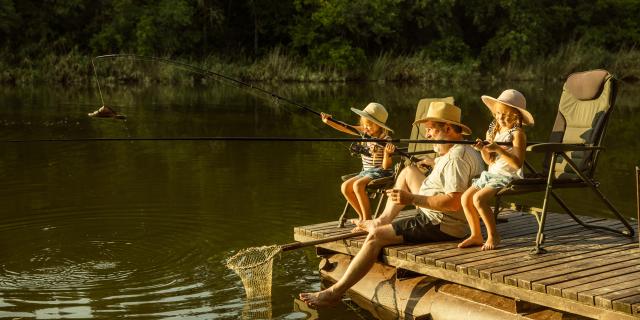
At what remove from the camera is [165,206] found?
410 inches

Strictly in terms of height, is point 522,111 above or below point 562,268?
above

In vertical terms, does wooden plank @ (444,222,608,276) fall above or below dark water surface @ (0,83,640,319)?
above

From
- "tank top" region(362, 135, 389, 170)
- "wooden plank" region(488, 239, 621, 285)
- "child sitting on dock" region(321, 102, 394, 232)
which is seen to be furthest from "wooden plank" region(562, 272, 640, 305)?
"tank top" region(362, 135, 389, 170)

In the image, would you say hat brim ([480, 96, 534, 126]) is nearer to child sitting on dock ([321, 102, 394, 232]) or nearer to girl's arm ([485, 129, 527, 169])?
girl's arm ([485, 129, 527, 169])

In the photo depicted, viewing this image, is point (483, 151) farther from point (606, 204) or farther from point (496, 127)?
point (606, 204)

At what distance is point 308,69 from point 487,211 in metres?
31.3

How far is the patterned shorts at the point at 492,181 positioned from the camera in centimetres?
643

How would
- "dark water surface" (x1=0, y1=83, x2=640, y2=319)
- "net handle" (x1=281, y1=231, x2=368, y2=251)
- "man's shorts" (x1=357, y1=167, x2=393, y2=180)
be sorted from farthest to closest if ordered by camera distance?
"man's shorts" (x1=357, y1=167, x2=393, y2=180) < "dark water surface" (x1=0, y1=83, x2=640, y2=319) < "net handle" (x1=281, y1=231, x2=368, y2=251)

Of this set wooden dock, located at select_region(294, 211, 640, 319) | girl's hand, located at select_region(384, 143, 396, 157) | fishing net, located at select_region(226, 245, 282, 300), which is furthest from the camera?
girl's hand, located at select_region(384, 143, 396, 157)

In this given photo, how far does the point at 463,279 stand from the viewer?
597 cm

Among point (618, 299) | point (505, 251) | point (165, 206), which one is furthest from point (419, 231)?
point (165, 206)

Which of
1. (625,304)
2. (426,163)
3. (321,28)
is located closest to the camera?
(625,304)

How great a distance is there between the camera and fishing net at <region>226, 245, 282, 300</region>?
6.77 metres

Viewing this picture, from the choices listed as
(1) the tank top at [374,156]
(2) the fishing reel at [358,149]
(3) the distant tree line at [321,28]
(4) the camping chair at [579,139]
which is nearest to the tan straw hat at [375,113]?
(1) the tank top at [374,156]
